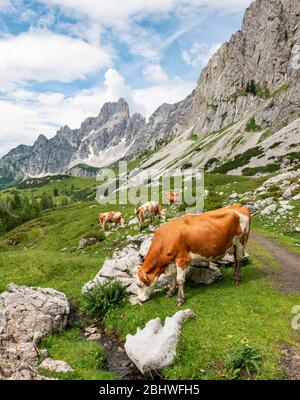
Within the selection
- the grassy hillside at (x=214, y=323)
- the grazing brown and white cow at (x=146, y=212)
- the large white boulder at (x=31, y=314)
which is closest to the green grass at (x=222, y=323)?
the grassy hillside at (x=214, y=323)

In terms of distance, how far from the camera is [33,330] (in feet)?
55.6

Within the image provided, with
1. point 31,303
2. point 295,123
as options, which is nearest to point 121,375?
point 31,303

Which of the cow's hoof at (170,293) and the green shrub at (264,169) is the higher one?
the green shrub at (264,169)

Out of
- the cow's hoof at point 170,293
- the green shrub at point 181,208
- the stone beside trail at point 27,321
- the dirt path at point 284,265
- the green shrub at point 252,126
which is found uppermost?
the green shrub at point 252,126

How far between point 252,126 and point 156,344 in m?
179

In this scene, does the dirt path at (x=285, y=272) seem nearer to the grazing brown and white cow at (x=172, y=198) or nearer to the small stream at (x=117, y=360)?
the small stream at (x=117, y=360)

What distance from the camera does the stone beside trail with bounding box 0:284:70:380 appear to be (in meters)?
14.3

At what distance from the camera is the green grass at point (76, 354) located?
13.2 meters

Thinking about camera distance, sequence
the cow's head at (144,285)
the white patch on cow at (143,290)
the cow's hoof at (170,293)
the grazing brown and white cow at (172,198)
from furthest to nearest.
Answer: the grazing brown and white cow at (172,198) → the cow's hoof at (170,293) → the white patch on cow at (143,290) → the cow's head at (144,285)

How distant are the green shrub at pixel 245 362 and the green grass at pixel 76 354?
13.7 ft

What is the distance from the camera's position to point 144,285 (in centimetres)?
1847

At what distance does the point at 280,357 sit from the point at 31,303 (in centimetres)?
1127

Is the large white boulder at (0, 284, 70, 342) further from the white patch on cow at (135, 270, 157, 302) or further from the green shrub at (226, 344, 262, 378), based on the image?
the green shrub at (226, 344, 262, 378)
